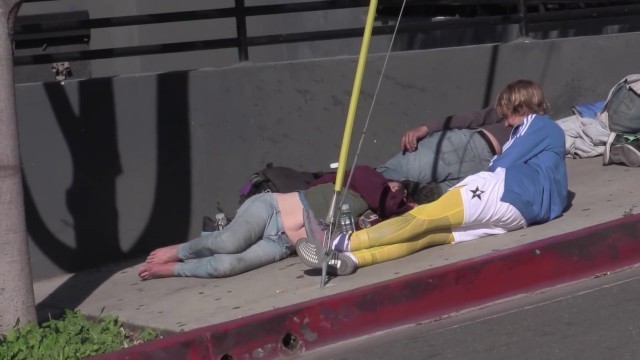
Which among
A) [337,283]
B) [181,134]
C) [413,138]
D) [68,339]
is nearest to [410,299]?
[337,283]

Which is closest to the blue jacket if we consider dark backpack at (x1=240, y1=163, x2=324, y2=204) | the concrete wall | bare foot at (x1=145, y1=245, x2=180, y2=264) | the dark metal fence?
dark backpack at (x1=240, y1=163, x2=324, y2=204)

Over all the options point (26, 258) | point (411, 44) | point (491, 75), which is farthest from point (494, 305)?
point (411, 44)

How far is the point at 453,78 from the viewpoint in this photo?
8.18 m

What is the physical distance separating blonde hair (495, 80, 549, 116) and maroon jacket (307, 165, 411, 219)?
93cm

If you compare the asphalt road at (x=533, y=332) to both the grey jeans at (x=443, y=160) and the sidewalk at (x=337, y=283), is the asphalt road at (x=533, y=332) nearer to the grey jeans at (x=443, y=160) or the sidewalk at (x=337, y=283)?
the sidewalk at (x=337, y=283)

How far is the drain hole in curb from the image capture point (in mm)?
5301

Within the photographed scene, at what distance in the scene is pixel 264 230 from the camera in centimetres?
658

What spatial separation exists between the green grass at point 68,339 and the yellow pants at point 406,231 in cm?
143

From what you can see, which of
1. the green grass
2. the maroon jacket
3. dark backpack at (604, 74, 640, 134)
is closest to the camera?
the green grass

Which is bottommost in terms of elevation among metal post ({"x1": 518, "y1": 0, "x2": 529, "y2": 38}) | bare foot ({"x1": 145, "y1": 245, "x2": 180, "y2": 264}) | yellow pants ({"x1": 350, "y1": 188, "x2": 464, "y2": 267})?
bare foot ({"x1": 145, "y1": 245, "x2": 180, "y2": 264})

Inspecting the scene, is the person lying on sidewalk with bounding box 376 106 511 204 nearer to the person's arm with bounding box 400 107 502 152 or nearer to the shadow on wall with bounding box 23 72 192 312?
the person's arm with bounding box 400 107 502 152

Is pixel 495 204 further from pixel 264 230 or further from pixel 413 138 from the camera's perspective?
pixel 264 230

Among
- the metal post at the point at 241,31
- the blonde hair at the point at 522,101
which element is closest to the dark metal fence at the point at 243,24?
the metal post at the point at 241,31

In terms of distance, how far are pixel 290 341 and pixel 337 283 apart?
68cm
